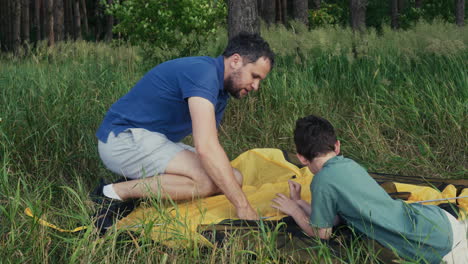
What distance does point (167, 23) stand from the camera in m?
7.29

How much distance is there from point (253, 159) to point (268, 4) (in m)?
11.3

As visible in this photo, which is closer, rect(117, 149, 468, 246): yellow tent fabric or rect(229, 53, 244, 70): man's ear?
rect(117, 149, 468, 246): yellow tent fabric

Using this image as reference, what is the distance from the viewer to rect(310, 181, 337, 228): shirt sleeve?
267 centimetres

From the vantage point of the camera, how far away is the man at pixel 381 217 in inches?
104

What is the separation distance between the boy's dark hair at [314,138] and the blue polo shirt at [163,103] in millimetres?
698

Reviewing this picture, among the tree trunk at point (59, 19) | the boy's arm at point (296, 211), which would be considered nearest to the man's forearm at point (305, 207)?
the boy's arm at point (296, 211)

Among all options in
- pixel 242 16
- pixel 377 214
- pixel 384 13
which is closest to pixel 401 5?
pixel 384 13

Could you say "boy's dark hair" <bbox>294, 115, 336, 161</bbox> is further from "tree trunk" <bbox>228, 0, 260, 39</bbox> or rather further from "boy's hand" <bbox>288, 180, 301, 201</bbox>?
"tree trunk" <bbox>228, 0, 260, 39</bbox>

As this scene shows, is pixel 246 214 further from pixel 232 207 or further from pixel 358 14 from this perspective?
pixel 358 14

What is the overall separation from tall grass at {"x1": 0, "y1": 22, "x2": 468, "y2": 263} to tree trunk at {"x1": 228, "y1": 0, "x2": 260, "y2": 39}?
0.54 m

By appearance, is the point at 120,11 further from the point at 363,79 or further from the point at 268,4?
the point at 268,4

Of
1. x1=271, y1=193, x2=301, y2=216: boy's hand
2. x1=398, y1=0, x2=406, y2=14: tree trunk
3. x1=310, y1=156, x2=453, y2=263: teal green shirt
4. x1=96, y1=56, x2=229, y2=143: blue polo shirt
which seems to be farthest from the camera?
Answer: x1=398, y1=0, x2=406, y2=14: tree trunk

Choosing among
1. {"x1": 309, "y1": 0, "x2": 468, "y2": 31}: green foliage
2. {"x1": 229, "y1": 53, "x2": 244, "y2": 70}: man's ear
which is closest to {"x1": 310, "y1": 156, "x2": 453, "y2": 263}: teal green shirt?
{"x1": 229, "y1": 53, "x2": 244, "y2": 70}: man's ear

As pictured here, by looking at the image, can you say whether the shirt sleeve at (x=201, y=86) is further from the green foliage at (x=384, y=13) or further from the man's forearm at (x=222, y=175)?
the green foliage at (x=384, y=13)
